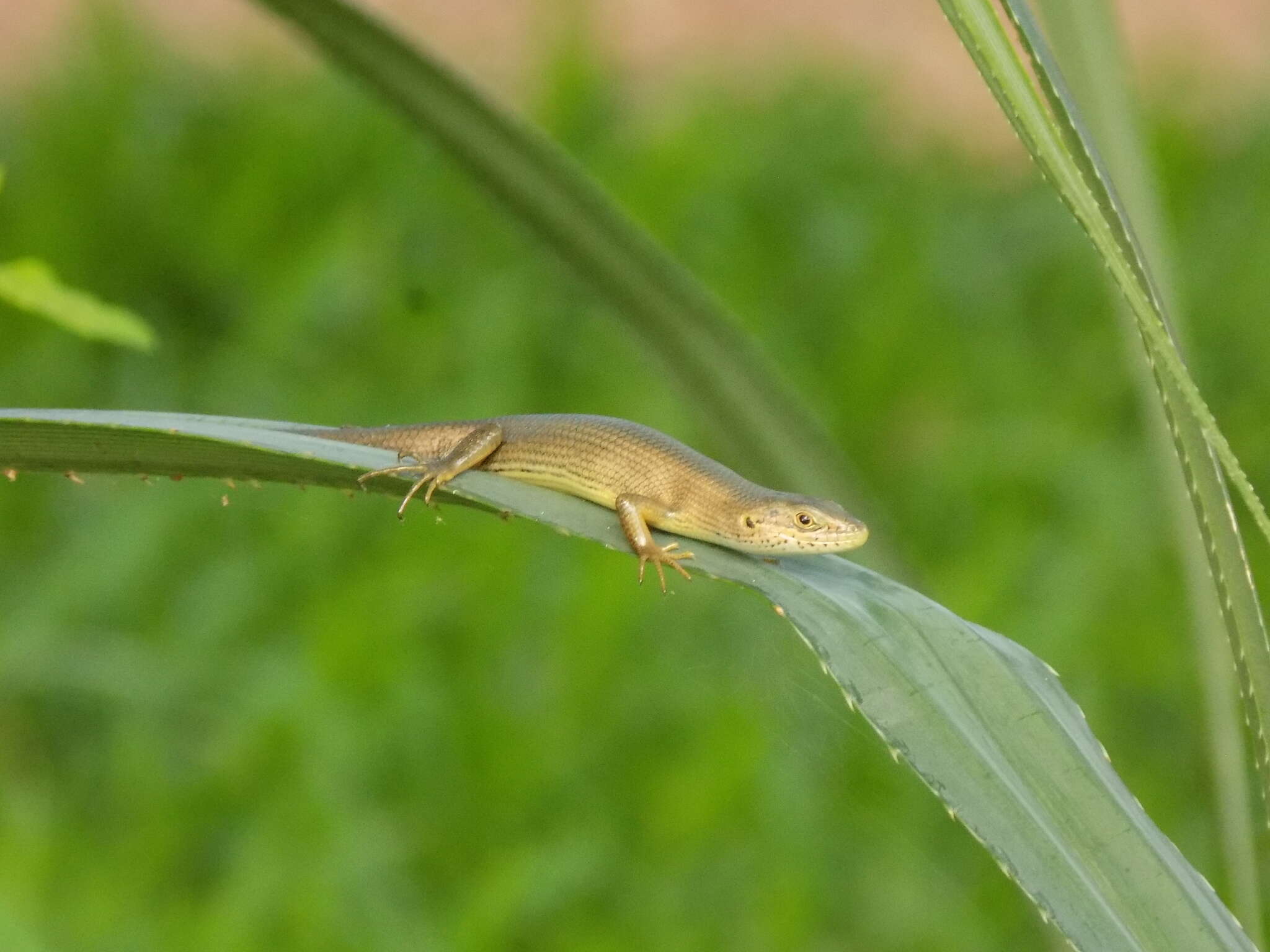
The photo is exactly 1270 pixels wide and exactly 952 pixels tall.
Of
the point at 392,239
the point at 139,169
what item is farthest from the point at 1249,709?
the point at 139,169

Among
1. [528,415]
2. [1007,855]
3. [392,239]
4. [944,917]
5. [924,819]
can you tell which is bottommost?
[1007,855]

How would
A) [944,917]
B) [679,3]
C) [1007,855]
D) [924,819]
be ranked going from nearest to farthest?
1. [1007,855]
2. [944,917]
3. [924,819]
4. [679,3]

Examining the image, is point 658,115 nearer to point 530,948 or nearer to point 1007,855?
point 530,948

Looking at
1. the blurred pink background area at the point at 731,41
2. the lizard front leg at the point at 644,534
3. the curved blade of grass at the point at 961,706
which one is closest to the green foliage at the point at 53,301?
the curved blade of grass at the point at 961,706

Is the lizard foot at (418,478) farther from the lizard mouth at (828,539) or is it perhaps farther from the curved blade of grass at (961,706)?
the lizard mouth at (828,539)

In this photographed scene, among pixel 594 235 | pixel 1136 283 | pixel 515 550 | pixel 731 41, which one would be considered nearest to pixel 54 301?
pixel 594 235

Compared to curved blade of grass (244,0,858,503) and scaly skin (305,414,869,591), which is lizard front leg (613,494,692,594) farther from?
curved blade of grass (244,0,858,503)

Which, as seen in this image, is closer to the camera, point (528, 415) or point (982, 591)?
point (528, 415)
